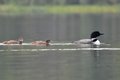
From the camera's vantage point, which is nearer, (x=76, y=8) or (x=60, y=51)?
(x=60, y=51)

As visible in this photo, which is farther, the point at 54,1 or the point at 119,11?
the point at 54,1

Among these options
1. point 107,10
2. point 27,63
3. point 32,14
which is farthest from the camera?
point 107,10

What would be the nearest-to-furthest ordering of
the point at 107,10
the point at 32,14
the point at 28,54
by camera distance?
the point at 28,54 → the point at 32,14 → the point at 107,10

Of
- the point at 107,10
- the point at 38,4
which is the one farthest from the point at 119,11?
the point at 38,4

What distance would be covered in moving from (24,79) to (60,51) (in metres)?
9.00

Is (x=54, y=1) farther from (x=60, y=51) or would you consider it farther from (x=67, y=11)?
(x=60, y=51)

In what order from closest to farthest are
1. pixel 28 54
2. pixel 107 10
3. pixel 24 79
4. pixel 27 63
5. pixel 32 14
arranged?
pixel 24 79
pixel 27 63
pixel 28 54
pixel 32 14
pixel 107 10

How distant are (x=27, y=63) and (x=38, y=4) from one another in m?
79.7

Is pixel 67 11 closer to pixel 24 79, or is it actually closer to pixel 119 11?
pixel 119 11

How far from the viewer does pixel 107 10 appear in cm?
10381

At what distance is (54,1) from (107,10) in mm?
7148

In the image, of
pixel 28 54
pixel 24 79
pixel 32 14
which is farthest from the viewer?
pixel 32 14

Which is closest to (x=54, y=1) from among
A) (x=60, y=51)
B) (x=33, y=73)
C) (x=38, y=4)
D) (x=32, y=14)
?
(x=38, y=4)

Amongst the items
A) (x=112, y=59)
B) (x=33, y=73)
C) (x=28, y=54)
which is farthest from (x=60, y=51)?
(x=33, y=73)
